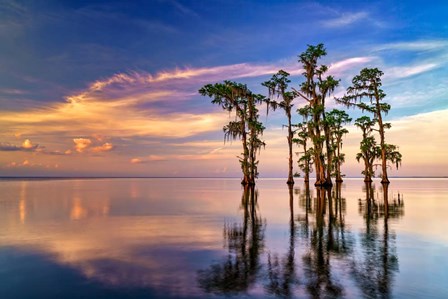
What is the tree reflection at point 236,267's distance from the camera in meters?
7.05

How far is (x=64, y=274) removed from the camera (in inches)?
317

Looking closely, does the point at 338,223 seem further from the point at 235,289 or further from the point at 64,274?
the point at 64,274

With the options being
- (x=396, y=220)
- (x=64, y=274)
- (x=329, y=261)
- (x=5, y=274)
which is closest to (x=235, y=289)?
(x=329, y=261)

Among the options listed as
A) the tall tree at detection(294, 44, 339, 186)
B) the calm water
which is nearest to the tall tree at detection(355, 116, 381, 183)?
the tall tree at detection(294, 44, 339, 186)

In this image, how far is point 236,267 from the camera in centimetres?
850

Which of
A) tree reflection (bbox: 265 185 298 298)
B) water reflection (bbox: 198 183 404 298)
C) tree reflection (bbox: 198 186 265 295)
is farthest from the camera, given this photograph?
tree reflection (bbox: 198 186 265 295)

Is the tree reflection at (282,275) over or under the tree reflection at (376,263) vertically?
over

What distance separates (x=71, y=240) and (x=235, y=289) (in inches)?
310

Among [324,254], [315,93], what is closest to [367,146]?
[315,93]

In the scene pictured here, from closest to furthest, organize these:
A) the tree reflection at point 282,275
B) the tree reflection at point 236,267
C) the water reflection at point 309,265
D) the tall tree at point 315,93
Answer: the tree reflection at point 282,275, the water reflection at point 309,265, the tree reflection at point 236,267, the tall tree at point 315,93

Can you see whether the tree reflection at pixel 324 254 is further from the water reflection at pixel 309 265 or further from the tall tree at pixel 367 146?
the tall tree at pixel 367 146

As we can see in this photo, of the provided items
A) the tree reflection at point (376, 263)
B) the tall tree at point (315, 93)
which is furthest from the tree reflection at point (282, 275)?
the tall tree at point (315, 93)

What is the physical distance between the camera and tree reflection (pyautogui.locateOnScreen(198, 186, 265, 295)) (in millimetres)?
7048

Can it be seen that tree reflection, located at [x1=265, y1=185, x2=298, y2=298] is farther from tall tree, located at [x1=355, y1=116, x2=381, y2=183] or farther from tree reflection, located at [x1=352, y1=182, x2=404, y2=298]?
tall tree, located at [x1=355, y1=116, x2=381, y2=183]
